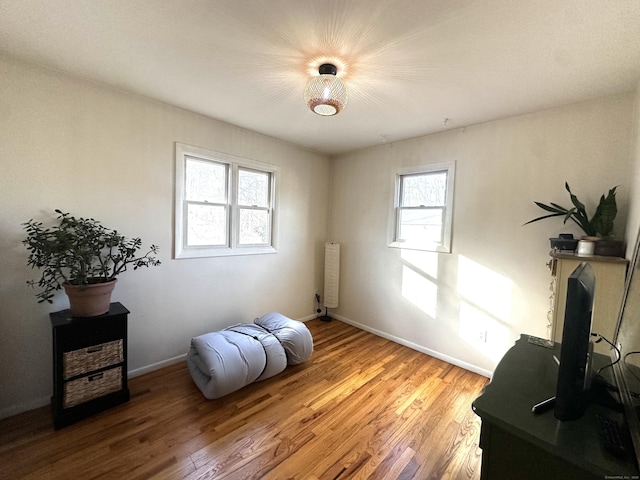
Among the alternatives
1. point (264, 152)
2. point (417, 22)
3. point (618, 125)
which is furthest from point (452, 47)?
point (264, 152)

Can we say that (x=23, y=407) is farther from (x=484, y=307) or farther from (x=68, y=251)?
(x=484, y=307)

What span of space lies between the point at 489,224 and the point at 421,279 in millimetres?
913

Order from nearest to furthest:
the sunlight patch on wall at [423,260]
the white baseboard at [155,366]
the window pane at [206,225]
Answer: the white baseboard at [155,366] → the window pane at [206,225] → the sunlight patch on wall at [423,260]

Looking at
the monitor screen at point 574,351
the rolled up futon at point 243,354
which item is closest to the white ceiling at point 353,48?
the monitor screen at point 574,351

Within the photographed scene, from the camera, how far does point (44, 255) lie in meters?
1.70

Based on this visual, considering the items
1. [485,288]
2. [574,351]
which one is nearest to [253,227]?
[485,288]

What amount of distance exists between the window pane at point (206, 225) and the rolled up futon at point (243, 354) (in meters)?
0.98

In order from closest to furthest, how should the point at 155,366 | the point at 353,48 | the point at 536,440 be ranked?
the point at 536,440, the point at 353,48, the point at 155,366

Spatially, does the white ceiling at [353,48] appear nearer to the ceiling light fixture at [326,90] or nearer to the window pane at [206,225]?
the ceiling light fixture at [326,90]

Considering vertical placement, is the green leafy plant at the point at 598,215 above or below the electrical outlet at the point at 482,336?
above

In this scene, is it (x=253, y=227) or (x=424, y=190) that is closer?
(x=424, y=190)

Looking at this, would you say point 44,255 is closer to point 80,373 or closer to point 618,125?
point 80,373

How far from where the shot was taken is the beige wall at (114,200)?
1811 mm

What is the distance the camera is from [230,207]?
296cm
